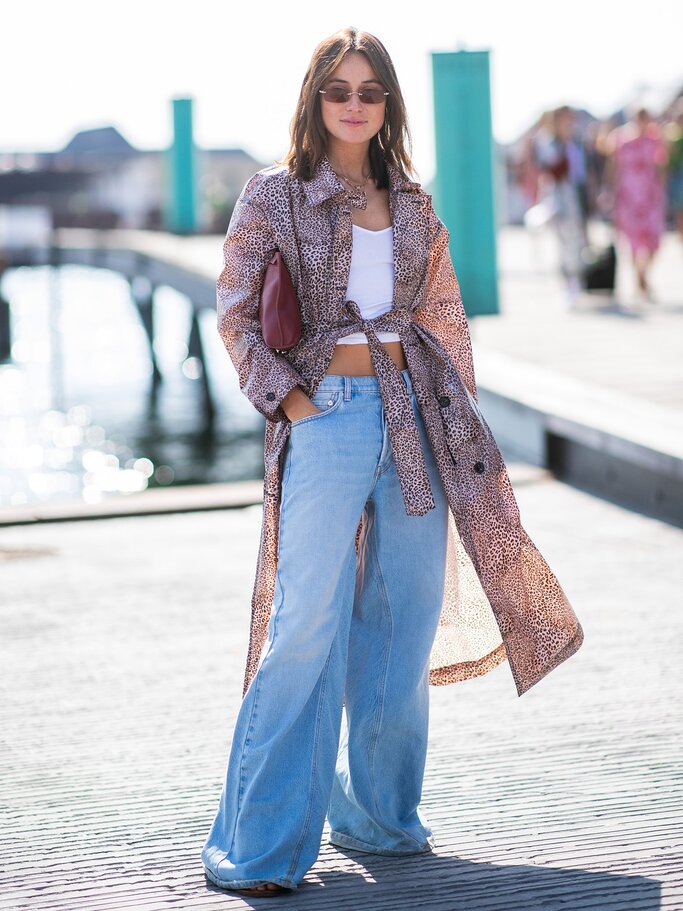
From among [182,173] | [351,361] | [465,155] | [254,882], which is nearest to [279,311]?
[351,361]

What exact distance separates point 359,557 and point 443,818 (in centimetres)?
71

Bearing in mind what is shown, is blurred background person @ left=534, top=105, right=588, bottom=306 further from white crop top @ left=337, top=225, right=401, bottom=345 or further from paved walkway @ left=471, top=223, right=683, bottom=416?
white crop top @ left=337, top=225, right=401, bottom=345

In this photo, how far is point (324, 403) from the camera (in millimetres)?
3221

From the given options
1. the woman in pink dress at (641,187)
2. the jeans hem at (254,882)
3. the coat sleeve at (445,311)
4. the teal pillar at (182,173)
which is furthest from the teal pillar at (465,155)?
the teal pillar at (182,173)

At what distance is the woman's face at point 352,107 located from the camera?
3.27m

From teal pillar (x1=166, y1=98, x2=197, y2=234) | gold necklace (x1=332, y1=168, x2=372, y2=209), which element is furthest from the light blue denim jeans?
teal pillar (x1=166, y1=98, x2=197, y2=234)

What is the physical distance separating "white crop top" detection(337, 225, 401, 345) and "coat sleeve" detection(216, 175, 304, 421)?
0.18m

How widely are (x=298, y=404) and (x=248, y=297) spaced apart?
254mm

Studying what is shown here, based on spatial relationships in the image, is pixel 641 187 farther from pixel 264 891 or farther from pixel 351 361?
pixel 264 891

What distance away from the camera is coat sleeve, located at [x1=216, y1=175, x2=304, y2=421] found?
322 centimetres

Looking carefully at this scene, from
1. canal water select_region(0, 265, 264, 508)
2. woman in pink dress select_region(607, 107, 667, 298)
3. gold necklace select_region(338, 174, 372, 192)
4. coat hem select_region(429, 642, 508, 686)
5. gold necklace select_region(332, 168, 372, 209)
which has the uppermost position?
woman in pink dress select_region(607, 107, 667, 298)

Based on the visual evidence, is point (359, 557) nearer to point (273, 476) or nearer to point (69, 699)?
point (273, 476)

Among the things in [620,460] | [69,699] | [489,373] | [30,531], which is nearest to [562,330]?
[489,373]

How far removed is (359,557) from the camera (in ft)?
11.1
